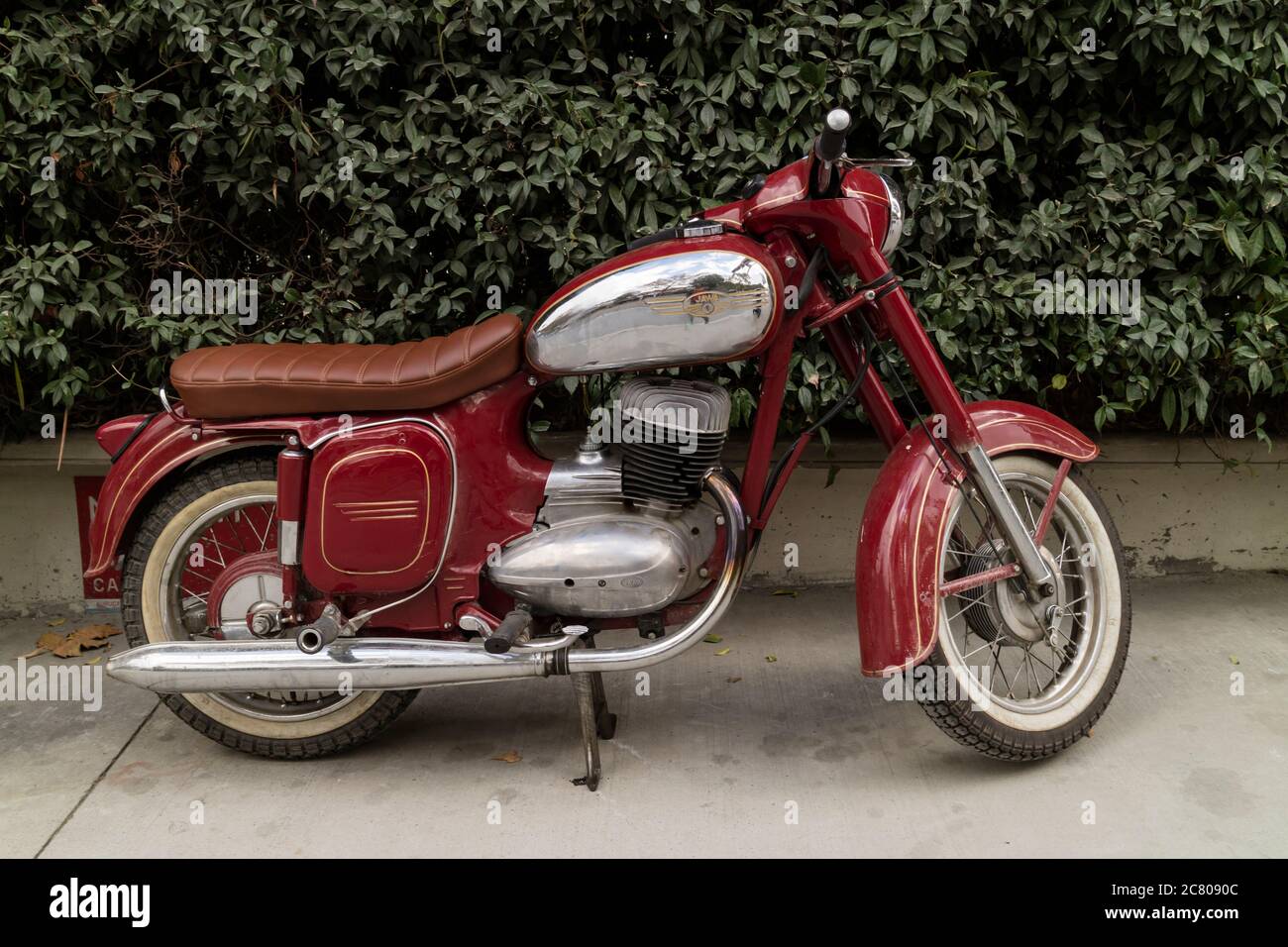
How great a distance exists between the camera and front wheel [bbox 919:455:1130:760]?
296 centimetres

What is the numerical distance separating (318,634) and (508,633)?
1.56 feet

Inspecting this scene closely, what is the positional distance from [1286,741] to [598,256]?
7.95ft

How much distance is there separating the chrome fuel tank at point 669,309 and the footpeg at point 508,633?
633mm

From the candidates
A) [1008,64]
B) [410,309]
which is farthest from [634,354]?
[1008,64]

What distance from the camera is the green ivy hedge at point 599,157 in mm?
3609

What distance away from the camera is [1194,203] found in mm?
3807

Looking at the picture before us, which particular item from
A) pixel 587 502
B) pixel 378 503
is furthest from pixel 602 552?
pixel 378 503

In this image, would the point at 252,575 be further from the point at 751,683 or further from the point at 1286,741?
the point at 1286,741

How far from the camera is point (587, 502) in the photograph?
3004 mm
